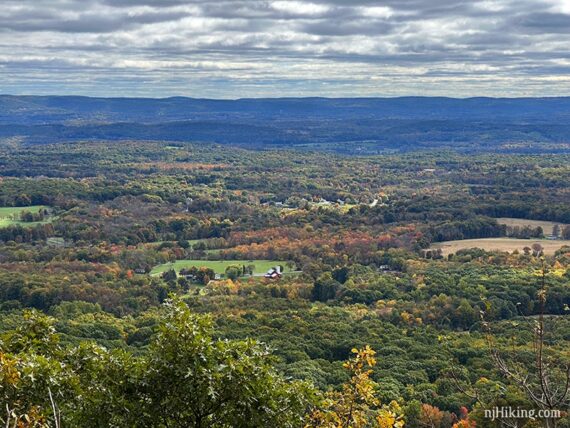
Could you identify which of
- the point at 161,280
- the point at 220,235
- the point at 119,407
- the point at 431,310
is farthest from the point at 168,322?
the point at 220,235

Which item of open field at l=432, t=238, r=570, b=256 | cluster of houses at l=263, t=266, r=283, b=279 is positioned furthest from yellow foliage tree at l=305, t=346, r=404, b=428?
open field at l=432, t=238, r=570, b=256

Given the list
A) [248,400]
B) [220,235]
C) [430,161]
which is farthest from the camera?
[430,161]

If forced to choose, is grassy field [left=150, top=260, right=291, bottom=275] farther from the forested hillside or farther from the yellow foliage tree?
the yellow foliage tree

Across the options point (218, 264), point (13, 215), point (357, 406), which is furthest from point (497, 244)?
point (357, 406)

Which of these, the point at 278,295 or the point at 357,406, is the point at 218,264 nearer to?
the point at 278,295

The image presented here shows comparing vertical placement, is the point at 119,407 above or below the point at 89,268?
→ above

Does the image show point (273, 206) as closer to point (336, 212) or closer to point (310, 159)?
point (336, 212)

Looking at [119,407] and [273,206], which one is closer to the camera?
[119,407]
